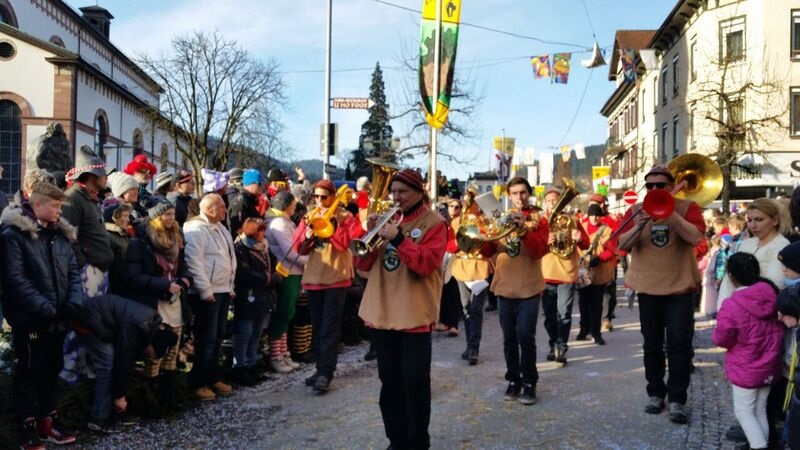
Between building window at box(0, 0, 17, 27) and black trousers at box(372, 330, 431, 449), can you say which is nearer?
black trousers at box(372, 330, 431, 449)

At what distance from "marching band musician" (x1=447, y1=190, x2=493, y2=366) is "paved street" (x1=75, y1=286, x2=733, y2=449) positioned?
352 mm

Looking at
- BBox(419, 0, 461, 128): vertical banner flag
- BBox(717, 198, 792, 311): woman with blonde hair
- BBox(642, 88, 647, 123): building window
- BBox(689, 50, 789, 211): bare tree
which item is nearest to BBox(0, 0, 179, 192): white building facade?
BBox(419, 0, 461, 128): vertical banner flag

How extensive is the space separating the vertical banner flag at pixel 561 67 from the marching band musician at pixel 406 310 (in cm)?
2275

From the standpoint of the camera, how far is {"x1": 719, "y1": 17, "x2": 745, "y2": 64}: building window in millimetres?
28656

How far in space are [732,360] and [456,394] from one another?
8.69 ft

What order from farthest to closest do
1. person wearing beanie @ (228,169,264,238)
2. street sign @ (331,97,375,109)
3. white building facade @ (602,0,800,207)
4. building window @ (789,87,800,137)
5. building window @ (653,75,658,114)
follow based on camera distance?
Answer: building window @ (653,75,658,114), building window @ (789,87,800,137), white building facade @ (602,0,800,207), street sign @ (331,97,375,109), person wearing beanie @ (228,169,264,238)

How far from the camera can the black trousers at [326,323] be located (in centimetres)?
686

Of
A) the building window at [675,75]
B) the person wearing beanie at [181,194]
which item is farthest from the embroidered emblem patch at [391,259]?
the building window at [675,75]

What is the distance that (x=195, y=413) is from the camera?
6.12 meters

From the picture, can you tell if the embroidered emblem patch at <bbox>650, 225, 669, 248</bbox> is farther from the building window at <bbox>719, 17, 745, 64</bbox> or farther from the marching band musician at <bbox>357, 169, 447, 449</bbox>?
the building window at <bbox>719, 17, 745, 64</bbox>

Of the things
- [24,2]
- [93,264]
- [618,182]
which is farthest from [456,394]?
[618,182]

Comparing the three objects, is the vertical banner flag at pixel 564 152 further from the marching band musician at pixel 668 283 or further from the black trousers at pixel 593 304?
the marching band musician at pixel 668 283

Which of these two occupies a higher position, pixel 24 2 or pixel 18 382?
pixel 24 2

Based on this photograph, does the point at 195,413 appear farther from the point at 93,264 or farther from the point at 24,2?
the point at 24,2
